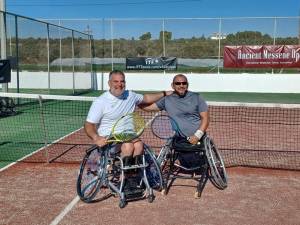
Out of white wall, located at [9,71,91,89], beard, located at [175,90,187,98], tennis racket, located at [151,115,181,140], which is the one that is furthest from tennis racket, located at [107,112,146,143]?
white wall, located at [9,71,91,89]

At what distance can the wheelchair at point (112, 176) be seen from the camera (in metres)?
5.47

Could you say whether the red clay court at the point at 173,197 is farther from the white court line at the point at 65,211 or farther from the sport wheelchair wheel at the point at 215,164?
the sport wheelchair wheel at the point at 215,164

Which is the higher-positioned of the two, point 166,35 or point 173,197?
point 166,35

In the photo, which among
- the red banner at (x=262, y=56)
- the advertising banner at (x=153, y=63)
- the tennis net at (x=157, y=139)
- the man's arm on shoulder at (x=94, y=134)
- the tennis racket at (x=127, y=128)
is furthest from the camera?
the advertising banner at (x=153, y=63)

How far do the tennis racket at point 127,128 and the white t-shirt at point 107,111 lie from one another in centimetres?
12

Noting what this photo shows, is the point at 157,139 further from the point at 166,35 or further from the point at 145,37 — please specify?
the point at 145,37

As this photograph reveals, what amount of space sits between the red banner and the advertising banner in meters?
2.78

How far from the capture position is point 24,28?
17.4m

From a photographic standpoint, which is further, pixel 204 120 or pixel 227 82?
pixel 227 82

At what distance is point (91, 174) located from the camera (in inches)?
234

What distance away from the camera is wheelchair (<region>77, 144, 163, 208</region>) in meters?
5.47

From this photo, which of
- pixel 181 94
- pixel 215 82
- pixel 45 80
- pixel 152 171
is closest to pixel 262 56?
pixel 215 82

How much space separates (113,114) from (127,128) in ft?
0.82

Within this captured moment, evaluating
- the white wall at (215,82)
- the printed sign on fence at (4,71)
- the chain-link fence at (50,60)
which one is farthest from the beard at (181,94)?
the white wall at (215,82)
